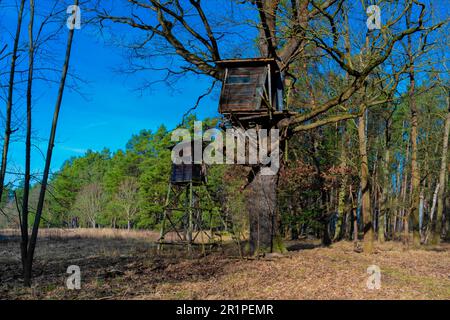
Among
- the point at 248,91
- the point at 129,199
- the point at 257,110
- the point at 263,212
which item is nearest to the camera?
the point at 257,110

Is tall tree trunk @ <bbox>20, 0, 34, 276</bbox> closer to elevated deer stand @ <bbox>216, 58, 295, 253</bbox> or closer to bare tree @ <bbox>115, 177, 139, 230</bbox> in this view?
elevated deer stand @ <bbox>216, 58, 295, 253</bbox>

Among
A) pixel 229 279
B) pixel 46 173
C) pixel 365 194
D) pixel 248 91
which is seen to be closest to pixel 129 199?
pixel 365 194

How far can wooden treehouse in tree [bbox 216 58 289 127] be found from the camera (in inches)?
505

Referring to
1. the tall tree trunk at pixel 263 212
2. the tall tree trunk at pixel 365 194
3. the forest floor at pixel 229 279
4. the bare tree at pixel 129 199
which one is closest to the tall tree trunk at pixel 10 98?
the forest floor at pixel 229 279

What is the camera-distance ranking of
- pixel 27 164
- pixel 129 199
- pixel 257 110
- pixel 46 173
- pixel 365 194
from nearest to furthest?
1. pixel 46 173
2. pixel 27 164
3. pixel 257 110
4. pixel 365 194
5. pixel 129 199

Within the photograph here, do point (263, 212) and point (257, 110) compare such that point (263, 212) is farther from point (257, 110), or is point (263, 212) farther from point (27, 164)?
point (27, 164)

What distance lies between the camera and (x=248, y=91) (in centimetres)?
1299

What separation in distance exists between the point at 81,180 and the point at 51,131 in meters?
58.0

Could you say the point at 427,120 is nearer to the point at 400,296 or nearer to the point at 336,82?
the point at 336,82

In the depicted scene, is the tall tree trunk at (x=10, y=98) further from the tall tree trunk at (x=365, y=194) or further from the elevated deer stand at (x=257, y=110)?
the tall tree trunk at (x=365, y=194)

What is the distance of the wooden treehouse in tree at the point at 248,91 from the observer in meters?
12.8

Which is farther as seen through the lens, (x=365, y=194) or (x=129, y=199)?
(x=129, y=199)

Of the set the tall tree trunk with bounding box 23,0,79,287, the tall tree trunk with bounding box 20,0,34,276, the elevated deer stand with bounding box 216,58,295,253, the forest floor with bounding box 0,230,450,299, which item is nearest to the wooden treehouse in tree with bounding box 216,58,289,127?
the elevated deer stand with bounding box 216,58,295,253
